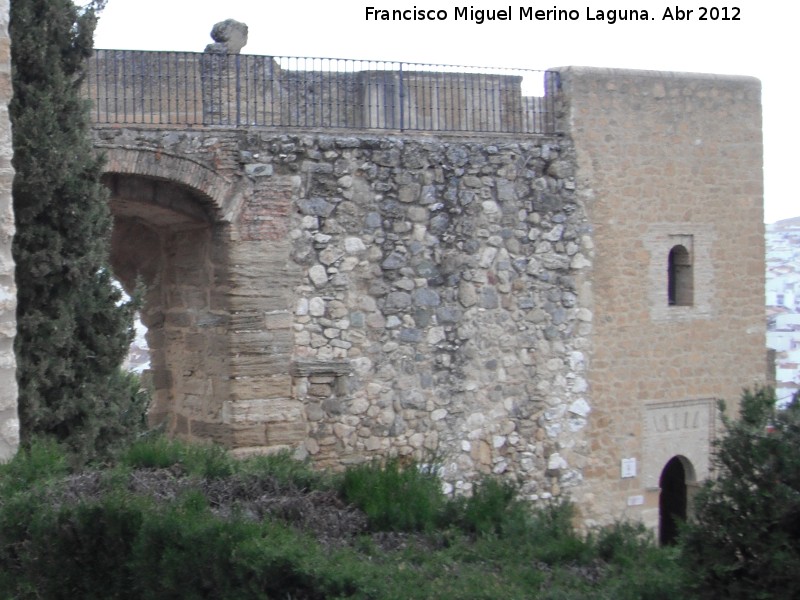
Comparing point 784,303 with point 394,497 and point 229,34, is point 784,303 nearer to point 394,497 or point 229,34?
point 229,34

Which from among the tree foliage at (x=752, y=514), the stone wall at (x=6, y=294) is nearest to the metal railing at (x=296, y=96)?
the stone wall at (x=6, y=294)

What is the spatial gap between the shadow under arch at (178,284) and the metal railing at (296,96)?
1.98 feet

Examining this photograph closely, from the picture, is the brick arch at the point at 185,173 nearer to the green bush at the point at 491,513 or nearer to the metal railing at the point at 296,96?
the metal railing at the point at 296,96

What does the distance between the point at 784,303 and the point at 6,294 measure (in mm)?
12523

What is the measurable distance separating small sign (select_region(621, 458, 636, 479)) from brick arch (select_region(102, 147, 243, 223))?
15.0 ft

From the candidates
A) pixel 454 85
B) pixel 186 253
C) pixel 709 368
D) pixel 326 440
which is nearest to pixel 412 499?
pixel 326 440

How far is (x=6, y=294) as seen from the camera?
6.54 m

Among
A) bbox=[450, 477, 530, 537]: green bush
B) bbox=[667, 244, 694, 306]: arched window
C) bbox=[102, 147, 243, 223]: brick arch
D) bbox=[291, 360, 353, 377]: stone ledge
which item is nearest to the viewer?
bbox=[450, 477, 530, 537]: green bush

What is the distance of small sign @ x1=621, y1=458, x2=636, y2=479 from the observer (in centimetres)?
1176

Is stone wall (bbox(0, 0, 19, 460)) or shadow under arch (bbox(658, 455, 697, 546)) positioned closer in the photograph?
stone wall (bbox(0, 0, 19, 460))

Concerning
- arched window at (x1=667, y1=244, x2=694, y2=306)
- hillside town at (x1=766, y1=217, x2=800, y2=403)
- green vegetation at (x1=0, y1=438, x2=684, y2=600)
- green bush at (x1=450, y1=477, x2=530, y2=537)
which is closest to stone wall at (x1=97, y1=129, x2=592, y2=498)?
arched window at (x1=667, y1=244, x2=694, y2=306)

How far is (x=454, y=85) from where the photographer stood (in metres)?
11.3

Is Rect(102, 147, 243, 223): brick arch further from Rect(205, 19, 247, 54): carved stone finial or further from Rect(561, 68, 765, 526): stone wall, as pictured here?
Rect(561, 68, 765, 526): stone wall

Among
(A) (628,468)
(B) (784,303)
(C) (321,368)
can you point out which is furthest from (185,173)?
(B) (784,303)
